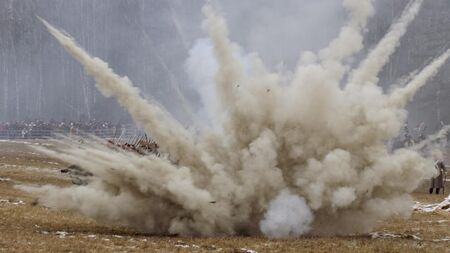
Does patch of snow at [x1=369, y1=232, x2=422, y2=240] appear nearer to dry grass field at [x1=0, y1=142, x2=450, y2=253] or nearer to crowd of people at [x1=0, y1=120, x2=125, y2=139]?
dry grass field at [x1=0, y1=142, x2=450, y2=253]

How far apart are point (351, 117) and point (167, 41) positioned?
303 ft

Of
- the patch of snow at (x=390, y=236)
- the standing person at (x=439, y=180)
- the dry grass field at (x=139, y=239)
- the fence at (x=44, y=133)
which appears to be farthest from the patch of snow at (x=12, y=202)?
the fence at (x=44, y=133)

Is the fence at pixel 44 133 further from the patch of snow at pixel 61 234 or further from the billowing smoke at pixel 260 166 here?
the patch of snow at pixel 61 234

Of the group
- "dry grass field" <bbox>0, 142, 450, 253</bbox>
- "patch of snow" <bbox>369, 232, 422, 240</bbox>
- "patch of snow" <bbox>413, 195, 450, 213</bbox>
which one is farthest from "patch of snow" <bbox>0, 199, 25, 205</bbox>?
"patch of snow" <bbox>413, 195, 450, 213</bbox>

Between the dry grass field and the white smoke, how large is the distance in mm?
536

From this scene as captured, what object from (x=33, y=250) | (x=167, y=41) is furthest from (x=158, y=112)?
(x=167, y=41)

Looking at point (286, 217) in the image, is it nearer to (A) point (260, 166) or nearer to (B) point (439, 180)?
(A) point (260, 166)

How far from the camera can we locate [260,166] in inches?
811

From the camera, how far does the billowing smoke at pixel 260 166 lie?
20578 mm

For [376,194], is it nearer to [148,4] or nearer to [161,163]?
[161,163]

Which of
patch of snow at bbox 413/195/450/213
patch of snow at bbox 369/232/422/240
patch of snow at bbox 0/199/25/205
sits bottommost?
patch of snow at bbox 369/232/422/240

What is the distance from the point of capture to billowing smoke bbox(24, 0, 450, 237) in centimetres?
2058

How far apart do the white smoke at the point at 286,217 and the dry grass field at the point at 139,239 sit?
54 centimetres

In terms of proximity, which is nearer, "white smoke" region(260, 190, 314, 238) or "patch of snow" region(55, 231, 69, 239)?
"patch of snow" region(55, 231, 69, 239)
